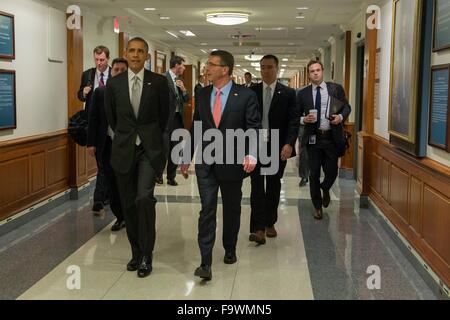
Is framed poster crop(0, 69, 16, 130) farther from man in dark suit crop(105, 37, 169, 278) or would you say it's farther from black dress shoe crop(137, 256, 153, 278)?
black dress shoe crop(137, 256, 153, 278)

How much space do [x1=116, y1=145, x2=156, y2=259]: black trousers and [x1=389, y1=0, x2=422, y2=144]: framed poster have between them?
7.14 feet

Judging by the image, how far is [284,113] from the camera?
4.78 meters

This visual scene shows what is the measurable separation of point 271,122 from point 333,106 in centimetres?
115

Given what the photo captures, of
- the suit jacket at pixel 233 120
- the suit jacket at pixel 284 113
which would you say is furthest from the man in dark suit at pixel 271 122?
the suit jacket at pixel 233 120

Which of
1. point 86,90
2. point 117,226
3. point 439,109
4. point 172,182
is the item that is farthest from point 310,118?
point 172,182

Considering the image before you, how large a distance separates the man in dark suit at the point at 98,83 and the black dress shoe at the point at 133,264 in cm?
178

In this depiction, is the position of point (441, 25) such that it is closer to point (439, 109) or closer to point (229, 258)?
point (439, 109)

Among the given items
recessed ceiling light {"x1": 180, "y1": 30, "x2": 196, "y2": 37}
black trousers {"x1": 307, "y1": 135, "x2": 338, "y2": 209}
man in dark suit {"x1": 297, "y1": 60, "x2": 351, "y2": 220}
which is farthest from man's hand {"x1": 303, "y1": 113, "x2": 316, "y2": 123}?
recessed ceiling light {"x1": 180, "y1": 30, "x2": 196, "y2": 37}

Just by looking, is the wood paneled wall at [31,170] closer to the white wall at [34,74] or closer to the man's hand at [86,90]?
the white wall at [34,74]

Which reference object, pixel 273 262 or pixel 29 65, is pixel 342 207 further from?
pixel 29 65

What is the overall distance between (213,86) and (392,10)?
2700 millimetres

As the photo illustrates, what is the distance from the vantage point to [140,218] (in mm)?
3928

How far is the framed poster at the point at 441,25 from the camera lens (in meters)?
3.63

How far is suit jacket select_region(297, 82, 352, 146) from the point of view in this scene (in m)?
5.64
